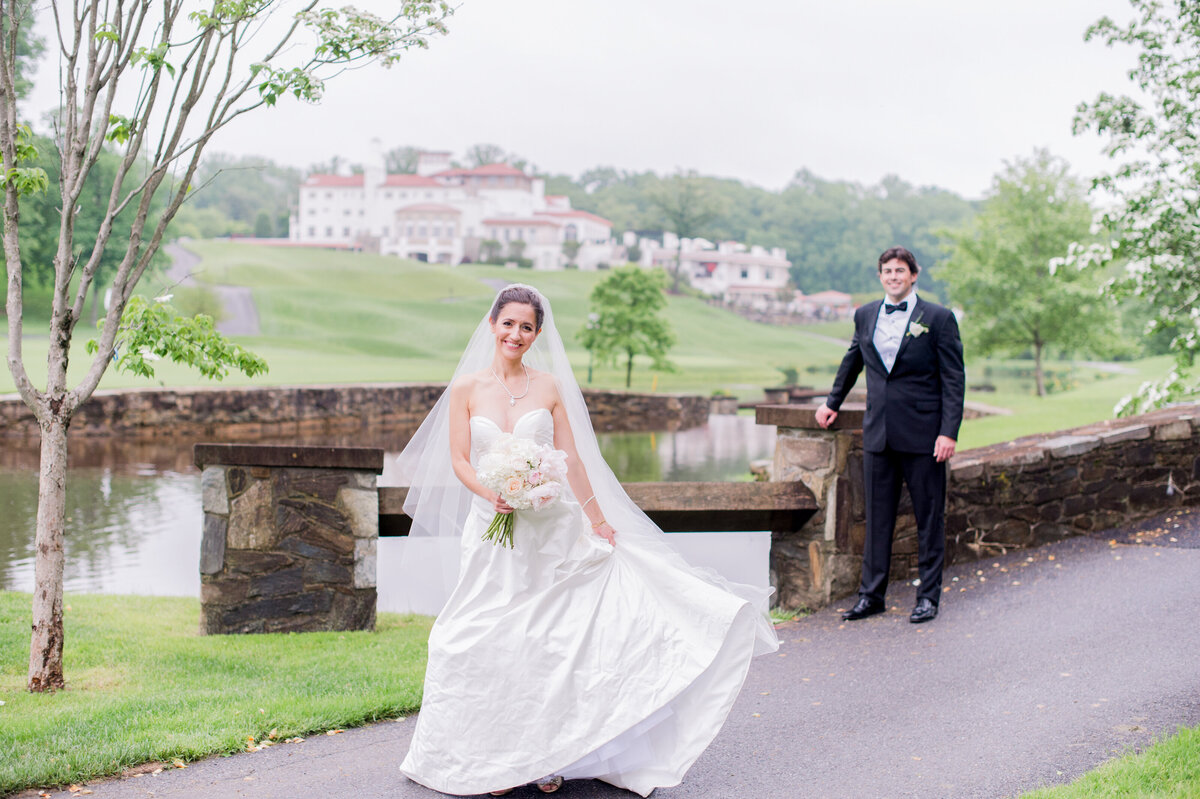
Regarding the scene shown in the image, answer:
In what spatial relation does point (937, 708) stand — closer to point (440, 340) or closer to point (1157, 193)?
point (1157, 193)

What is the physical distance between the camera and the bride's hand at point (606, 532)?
390 centimetres

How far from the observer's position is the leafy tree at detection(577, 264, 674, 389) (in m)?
42.0

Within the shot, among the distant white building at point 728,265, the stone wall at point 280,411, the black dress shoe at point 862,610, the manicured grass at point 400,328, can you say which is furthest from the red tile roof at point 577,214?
the black dress shoe at point 862,610

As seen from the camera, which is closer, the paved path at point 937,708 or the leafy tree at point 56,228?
the paved path at point 937,708

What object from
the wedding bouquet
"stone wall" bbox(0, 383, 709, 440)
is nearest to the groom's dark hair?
the wedding bouquet

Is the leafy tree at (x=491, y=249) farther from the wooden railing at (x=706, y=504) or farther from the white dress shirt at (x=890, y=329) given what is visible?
the white dress shirt at (x=890, y=329)

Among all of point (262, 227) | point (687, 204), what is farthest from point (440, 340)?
point (262, 227)

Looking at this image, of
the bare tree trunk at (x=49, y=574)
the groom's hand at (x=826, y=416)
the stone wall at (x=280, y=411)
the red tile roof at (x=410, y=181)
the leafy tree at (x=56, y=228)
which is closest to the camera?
the bare tree trunk at (x=49, y=574)

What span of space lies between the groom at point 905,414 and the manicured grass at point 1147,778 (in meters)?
2.13

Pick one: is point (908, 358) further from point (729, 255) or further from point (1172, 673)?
point (729, 255)

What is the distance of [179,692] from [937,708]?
3.47 meters

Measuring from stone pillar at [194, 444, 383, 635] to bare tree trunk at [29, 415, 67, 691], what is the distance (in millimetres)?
864

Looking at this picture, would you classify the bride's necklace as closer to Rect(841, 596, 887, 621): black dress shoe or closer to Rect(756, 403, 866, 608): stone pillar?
Rect(756, 403, 866, 608): stone pillar

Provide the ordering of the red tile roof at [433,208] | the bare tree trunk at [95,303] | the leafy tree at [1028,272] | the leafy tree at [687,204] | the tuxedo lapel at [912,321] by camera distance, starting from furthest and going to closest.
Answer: the leafy tree at [687,204] < the red tile roof at [433,208] < the bare tree trunk at [95,303] < the leafy tree at [1028,272] < the tuxedo lapel at [912,321]
